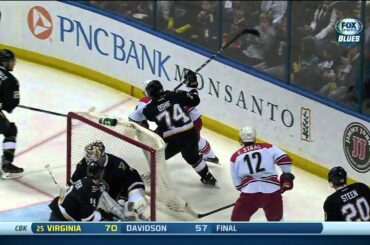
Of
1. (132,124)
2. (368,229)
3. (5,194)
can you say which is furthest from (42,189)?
(368,229)

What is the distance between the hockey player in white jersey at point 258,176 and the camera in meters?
7.32

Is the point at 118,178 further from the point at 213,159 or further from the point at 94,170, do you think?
the point at 213,159

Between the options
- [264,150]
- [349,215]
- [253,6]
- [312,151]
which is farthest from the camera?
[253,6]

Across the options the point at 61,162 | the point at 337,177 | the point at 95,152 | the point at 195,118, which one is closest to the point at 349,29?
the point at 195,118

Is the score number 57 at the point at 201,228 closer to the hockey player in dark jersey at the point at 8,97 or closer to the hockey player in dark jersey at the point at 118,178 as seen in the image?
the hockey player in dark jersey at the point at 118,178

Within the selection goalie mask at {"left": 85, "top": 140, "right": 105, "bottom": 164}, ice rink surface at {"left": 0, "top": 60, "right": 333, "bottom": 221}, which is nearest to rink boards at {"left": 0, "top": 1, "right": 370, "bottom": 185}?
ice rink surface at {"left": 0, "top": 60, "right": 333, "bottom": 221}

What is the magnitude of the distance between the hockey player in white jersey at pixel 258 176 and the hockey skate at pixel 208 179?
106cm

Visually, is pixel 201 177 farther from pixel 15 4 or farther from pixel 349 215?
pixel 15 4

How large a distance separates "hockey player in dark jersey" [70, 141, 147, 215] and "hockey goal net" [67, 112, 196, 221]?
5.5 inches

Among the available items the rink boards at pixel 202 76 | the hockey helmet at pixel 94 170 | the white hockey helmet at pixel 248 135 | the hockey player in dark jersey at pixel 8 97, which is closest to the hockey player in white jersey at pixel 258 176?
the white hockey helmet at pixel 248 135

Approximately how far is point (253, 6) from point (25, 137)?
101 inches

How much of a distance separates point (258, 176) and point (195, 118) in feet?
4.31

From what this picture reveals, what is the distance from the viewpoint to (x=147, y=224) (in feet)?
16.4

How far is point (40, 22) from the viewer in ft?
34.7
